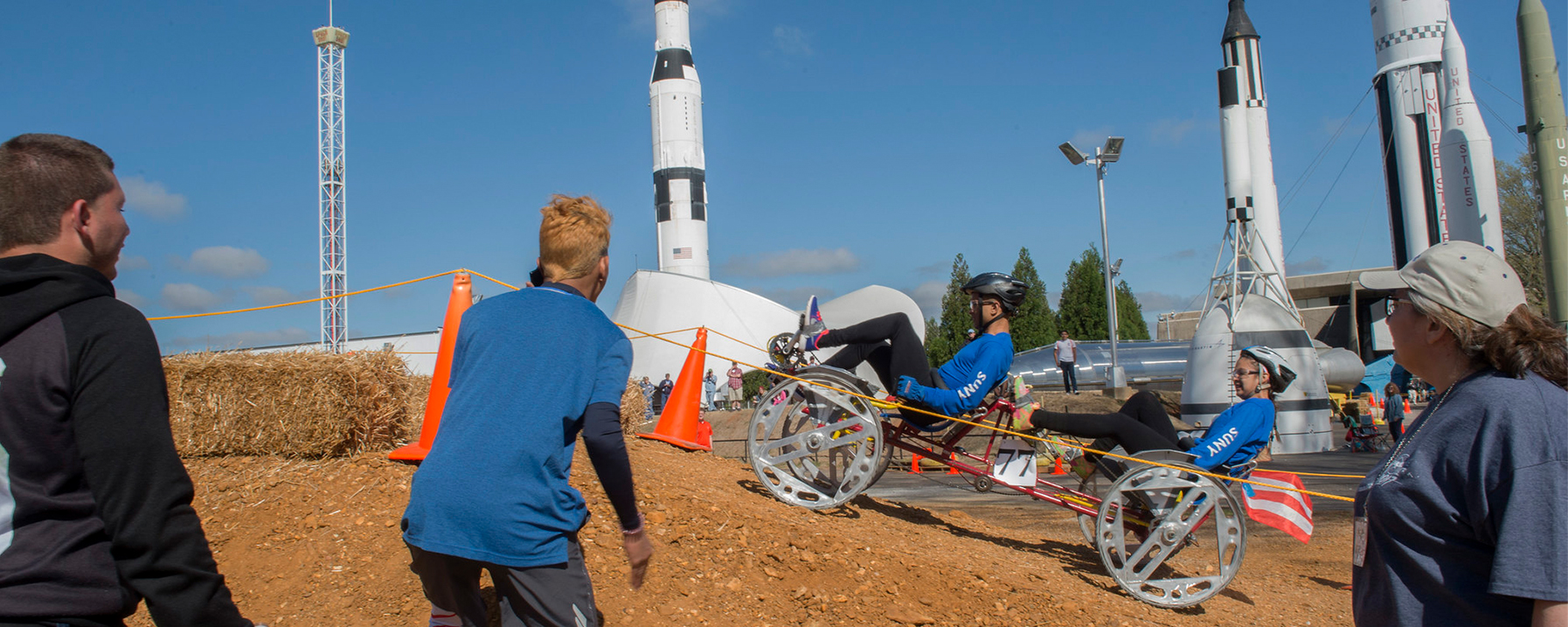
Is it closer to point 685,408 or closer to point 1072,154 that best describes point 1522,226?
point 1072,154

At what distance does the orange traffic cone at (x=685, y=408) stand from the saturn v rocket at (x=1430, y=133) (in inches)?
863

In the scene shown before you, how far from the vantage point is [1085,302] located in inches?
1815

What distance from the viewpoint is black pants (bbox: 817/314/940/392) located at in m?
6.21

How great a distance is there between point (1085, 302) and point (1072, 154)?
83.8ft

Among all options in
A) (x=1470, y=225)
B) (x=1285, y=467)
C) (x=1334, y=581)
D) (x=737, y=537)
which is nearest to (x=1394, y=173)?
(x=1470, y=225)

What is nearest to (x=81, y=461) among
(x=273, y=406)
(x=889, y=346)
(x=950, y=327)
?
(x=273, y=406)

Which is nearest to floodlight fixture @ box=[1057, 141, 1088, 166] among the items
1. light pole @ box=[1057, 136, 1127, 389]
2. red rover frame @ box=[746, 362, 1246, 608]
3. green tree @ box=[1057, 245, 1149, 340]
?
light pole @ box=[1057, 136, 1127, 389]

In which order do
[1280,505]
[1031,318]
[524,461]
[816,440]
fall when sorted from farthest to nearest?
[1031,318] < [816,440] < [1280,505] < [524,461]

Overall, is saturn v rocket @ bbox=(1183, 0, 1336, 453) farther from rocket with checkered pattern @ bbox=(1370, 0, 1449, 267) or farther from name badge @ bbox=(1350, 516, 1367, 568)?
name badge @ bbox=(1350, 516, 1367, 568)

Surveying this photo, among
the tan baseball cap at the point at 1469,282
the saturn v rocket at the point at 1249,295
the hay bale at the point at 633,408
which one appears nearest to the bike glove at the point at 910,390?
the tan baseball cap at the point at 1469,282

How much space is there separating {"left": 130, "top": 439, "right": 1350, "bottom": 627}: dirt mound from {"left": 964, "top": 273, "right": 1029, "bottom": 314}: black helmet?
1.78m

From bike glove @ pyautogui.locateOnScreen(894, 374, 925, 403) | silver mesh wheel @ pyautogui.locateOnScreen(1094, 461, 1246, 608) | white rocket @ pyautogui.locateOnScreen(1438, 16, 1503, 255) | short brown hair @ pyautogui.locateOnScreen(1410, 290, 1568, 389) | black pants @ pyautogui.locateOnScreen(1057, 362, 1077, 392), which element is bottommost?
silver mesh wheel @ pyautogui.locateOnScreen(1094, 461, 1246, 608)

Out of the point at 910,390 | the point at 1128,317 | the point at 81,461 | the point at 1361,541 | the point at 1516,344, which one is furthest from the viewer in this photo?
the point at 1128,317

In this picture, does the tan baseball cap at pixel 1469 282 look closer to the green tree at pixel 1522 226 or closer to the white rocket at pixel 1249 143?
the white rocket at pixel 1249 143
